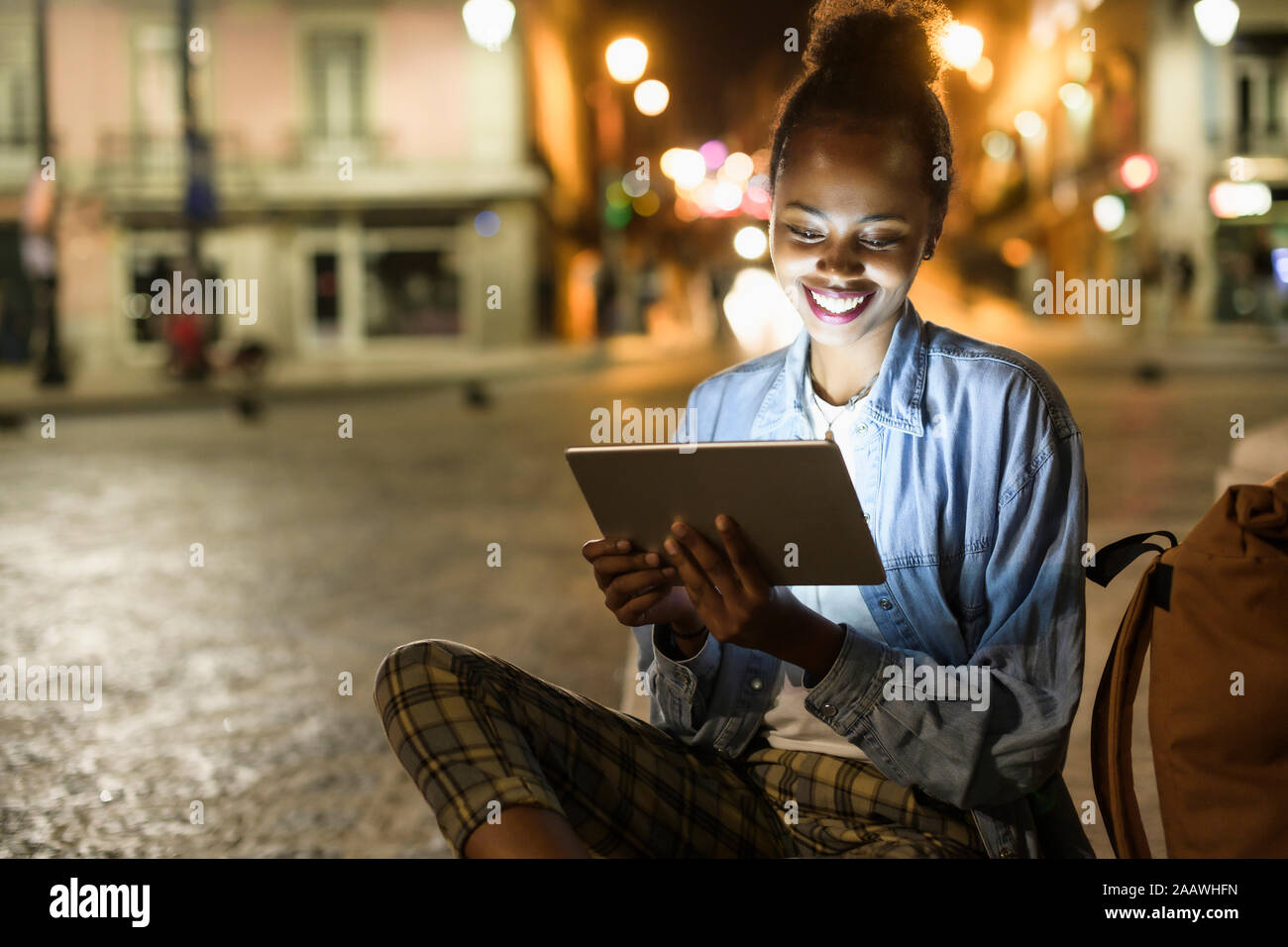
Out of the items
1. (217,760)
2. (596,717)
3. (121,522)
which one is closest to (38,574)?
(121,522)

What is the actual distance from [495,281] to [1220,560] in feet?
95.5

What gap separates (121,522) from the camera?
26.1ft

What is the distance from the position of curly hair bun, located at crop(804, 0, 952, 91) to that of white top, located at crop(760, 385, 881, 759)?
1.38 feet

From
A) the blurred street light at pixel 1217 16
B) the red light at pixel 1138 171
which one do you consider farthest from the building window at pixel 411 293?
the blurred street light at pixel 1217 16

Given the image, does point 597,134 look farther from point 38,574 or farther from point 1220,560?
point 1220,560

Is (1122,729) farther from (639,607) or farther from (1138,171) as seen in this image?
(1138,171)

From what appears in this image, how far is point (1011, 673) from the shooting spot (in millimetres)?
1738

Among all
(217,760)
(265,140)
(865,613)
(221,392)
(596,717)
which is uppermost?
(265,140)

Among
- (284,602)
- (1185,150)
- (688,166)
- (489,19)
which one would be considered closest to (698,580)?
(284,602)

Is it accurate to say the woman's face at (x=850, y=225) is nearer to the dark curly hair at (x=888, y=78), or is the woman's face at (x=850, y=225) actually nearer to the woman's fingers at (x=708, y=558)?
the dark curly hair at (x=888, y=78)

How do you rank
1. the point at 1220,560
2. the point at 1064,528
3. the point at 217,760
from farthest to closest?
the point at 217,760 → the point at 1064,528 → the point at 1220,560

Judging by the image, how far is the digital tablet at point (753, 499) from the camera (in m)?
1.56

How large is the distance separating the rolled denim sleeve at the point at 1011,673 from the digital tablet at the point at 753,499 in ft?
0.47

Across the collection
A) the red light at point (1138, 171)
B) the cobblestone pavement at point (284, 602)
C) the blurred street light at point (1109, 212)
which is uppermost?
the blurred street light at point (1109, 212)
